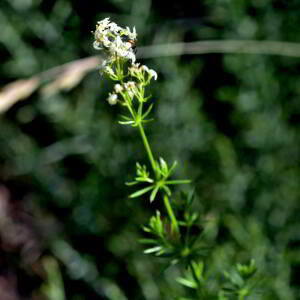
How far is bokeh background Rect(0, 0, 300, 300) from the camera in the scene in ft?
6.77

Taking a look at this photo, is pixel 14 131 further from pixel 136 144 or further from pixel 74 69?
pixel 74 69

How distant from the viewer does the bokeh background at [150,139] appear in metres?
2.06

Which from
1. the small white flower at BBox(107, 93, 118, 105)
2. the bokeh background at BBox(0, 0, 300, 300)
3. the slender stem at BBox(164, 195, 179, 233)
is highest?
the bokeh background at BBox(0, 0, 300, 300)

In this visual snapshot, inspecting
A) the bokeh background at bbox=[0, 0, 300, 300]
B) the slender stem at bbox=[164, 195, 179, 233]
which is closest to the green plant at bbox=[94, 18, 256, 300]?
the slender stem at bbox=[164, 195, 179, 233]

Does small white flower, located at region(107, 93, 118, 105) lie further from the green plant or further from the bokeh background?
the bokeh background

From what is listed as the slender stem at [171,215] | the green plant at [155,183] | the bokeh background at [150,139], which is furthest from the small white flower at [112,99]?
the bokeh background at [150,139]

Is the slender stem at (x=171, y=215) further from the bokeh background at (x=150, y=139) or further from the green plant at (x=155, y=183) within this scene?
the bokeh background at (x=150, y=139)

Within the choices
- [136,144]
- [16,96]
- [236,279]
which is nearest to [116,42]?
[236,279]

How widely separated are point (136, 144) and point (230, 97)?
419mm

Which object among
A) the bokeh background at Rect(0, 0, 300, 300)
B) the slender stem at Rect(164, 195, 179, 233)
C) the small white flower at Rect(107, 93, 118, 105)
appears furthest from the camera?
the bokeh background at Rect(0, 0, 300, 300)

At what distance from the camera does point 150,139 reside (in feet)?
6.80

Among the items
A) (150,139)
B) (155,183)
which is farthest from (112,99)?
(150,139)

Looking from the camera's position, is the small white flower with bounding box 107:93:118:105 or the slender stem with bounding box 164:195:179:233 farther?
the slender stem with bounding box 164:195:179:233

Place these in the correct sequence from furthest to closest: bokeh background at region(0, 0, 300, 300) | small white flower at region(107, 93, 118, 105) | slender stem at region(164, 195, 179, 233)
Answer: bokeh background at region(0, 0, 300, 300) → slender stem at region(164, 195, 179, 233) → small white flower at region(107, 93, 118, 105)
